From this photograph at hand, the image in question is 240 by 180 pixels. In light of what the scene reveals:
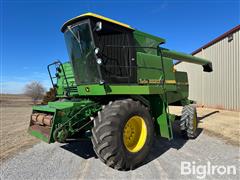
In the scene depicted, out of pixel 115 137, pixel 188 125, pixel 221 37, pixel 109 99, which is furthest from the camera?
pixel 221 37

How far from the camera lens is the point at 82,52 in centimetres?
489

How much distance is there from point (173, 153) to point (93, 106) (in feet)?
7.63

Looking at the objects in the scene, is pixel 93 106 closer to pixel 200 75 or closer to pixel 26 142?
pixel 26 142

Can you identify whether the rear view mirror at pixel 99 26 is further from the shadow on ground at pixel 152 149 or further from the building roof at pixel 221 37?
the building roof at pixel 221 37

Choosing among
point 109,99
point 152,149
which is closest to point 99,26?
point 109,99

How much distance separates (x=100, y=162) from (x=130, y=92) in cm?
166

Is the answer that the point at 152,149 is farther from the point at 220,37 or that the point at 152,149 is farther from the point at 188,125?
the point at 220,37

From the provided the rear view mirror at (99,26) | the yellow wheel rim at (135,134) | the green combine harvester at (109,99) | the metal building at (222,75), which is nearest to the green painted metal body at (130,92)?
the green combine harvester at (109,99)

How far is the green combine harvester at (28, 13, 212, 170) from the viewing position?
157 inches

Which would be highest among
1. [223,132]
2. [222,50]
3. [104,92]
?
[222,50]

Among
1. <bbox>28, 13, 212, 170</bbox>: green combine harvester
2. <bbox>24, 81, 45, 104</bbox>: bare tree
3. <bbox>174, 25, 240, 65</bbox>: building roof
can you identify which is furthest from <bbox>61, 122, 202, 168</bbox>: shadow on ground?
<bbox>24, 81, 45, 104</bbox>: bare tree

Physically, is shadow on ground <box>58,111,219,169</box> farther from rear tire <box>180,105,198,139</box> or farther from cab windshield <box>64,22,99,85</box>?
A: cab windshield <box>64,22,99,85</box>

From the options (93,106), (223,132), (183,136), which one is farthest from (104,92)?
(223,132)

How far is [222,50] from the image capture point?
15.2 m
